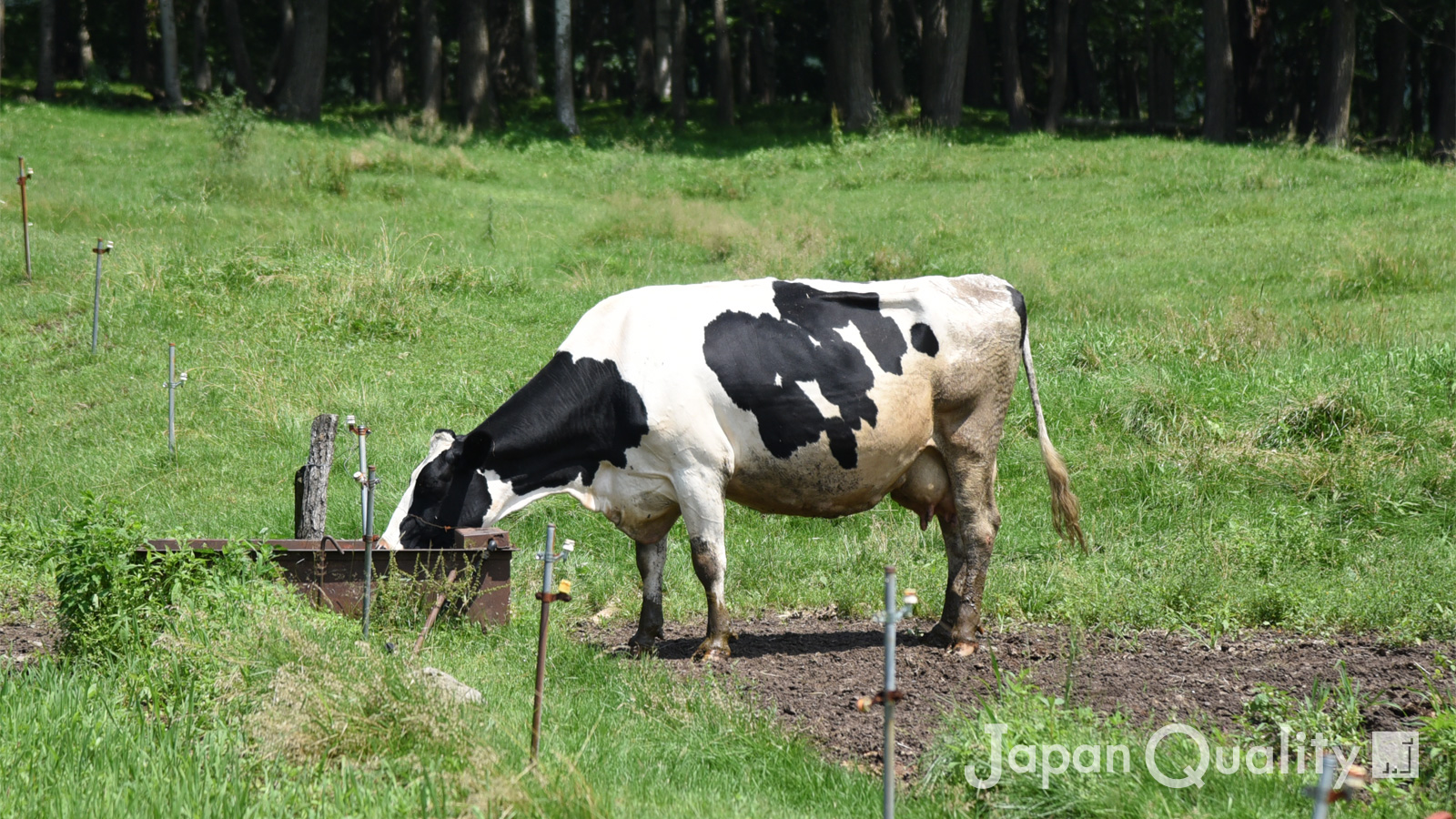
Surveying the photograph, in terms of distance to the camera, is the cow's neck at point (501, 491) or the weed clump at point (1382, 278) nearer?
the cow's neck at point (501, 491)

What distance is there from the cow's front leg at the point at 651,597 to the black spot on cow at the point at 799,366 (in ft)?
3.38

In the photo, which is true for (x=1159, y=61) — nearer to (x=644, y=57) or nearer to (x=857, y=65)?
(x=857, y=65)

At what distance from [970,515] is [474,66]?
89.3ft

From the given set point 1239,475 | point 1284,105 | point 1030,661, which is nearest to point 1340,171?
point 1239,475

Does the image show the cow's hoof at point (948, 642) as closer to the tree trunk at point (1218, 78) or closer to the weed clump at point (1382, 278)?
the weed clump at point (1382, 278)

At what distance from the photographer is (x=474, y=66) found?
105 ft

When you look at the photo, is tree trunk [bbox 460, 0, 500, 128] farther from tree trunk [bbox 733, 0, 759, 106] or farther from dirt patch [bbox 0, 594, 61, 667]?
dirt patch [bbox 0, 594, 61, 667]

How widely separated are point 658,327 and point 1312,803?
416 cm

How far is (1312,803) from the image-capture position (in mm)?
4469

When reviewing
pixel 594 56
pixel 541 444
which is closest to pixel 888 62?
pixel 594 56

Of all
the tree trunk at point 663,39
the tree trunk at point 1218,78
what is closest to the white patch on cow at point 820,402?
the tree trunk at point 1218,78

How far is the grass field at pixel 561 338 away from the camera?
5039mm

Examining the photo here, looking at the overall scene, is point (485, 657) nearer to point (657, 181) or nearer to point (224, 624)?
point (224, 624)

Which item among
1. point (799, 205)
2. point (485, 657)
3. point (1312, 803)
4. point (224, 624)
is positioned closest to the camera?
point (1312, 803)
